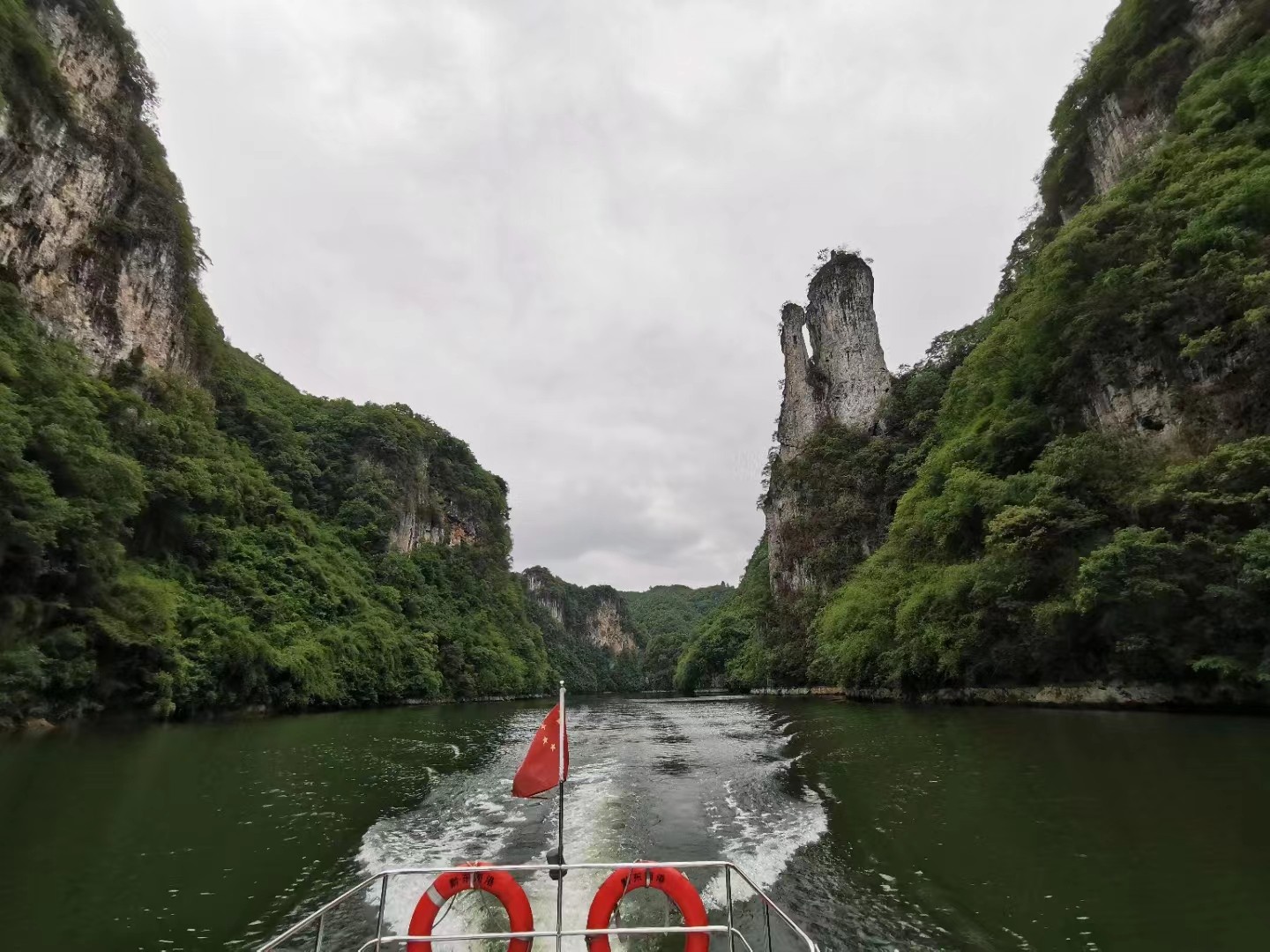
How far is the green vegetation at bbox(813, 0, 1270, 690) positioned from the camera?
15.9 metres

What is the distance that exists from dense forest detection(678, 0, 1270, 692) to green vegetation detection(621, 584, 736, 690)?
86031 mm

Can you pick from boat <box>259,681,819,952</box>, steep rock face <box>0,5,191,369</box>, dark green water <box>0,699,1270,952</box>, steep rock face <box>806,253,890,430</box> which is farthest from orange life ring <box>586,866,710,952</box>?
steep rock face <box>806,253,890,430</box>

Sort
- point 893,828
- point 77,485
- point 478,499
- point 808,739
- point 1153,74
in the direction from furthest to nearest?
1. point 478,499
2. point 1153,74
3. point 77,485
4. point 808,739
5. point 893,828

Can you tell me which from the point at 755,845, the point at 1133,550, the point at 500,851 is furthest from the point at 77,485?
the point at 1133,550

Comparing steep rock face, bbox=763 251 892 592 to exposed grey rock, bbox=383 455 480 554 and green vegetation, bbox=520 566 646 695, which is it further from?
green vegetation, bbox=520 566 646 695

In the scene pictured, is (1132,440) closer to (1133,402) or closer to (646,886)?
(1133,402)

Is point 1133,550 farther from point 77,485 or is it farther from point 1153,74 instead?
point 77,485

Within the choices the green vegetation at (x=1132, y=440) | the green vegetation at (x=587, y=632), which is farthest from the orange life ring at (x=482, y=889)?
the green vegetation at (x=587, y=632)

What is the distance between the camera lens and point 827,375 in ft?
208

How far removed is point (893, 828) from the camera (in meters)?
8.54

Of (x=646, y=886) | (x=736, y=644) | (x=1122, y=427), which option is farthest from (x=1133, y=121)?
(x=736, y=644)

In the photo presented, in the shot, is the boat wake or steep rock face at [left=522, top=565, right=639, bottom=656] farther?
steep rock face at [left=522, top=565, right=639, bottom=656]

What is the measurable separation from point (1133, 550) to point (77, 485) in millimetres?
32611

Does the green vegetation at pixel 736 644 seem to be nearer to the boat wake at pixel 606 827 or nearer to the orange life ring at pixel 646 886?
the boat wake at pixel 606 827
